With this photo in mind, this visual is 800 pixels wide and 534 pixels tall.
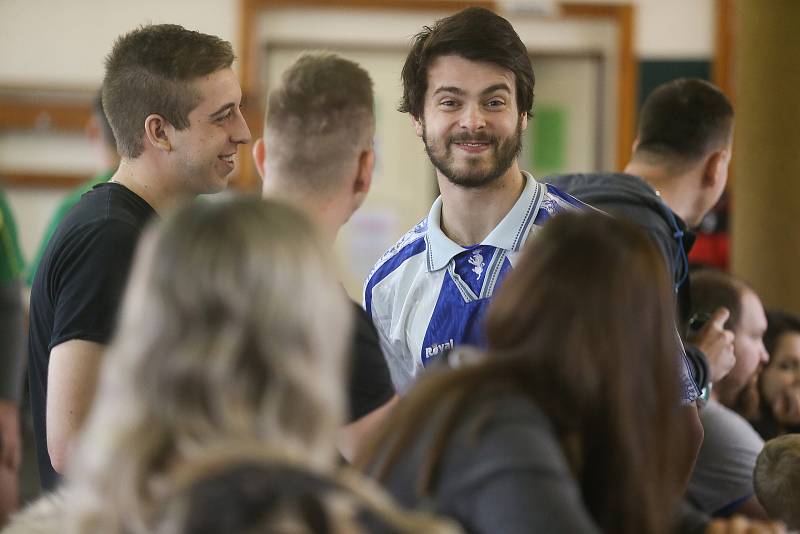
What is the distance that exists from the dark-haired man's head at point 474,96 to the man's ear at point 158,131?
53 cm

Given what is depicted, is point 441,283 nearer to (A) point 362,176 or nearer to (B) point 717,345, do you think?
(A) point 362,176

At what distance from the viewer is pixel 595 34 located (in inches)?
259

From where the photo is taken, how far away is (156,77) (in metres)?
2.37

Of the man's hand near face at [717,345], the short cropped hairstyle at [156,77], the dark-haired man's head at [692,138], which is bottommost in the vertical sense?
the man's hand near face at [717,345]

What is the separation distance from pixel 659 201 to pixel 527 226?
0.53m

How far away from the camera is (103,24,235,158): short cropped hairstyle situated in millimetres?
2367

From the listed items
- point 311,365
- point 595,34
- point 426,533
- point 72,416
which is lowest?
point 72,416

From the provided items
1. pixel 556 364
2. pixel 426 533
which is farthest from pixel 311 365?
pixel 556 364

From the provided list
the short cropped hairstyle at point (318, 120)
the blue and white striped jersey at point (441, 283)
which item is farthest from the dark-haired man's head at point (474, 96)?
the short cropped hairstyle at point (318, 120)

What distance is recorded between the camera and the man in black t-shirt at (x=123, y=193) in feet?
6.70

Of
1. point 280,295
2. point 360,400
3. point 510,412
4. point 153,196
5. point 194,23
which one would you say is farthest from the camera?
point 194,23

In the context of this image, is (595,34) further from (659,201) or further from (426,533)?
(426,533)

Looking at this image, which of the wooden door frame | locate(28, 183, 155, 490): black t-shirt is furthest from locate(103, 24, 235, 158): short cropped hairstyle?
the wooden door frame

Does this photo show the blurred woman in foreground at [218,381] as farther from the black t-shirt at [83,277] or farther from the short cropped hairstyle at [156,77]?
the short cropped hairstyle at [156,77]
